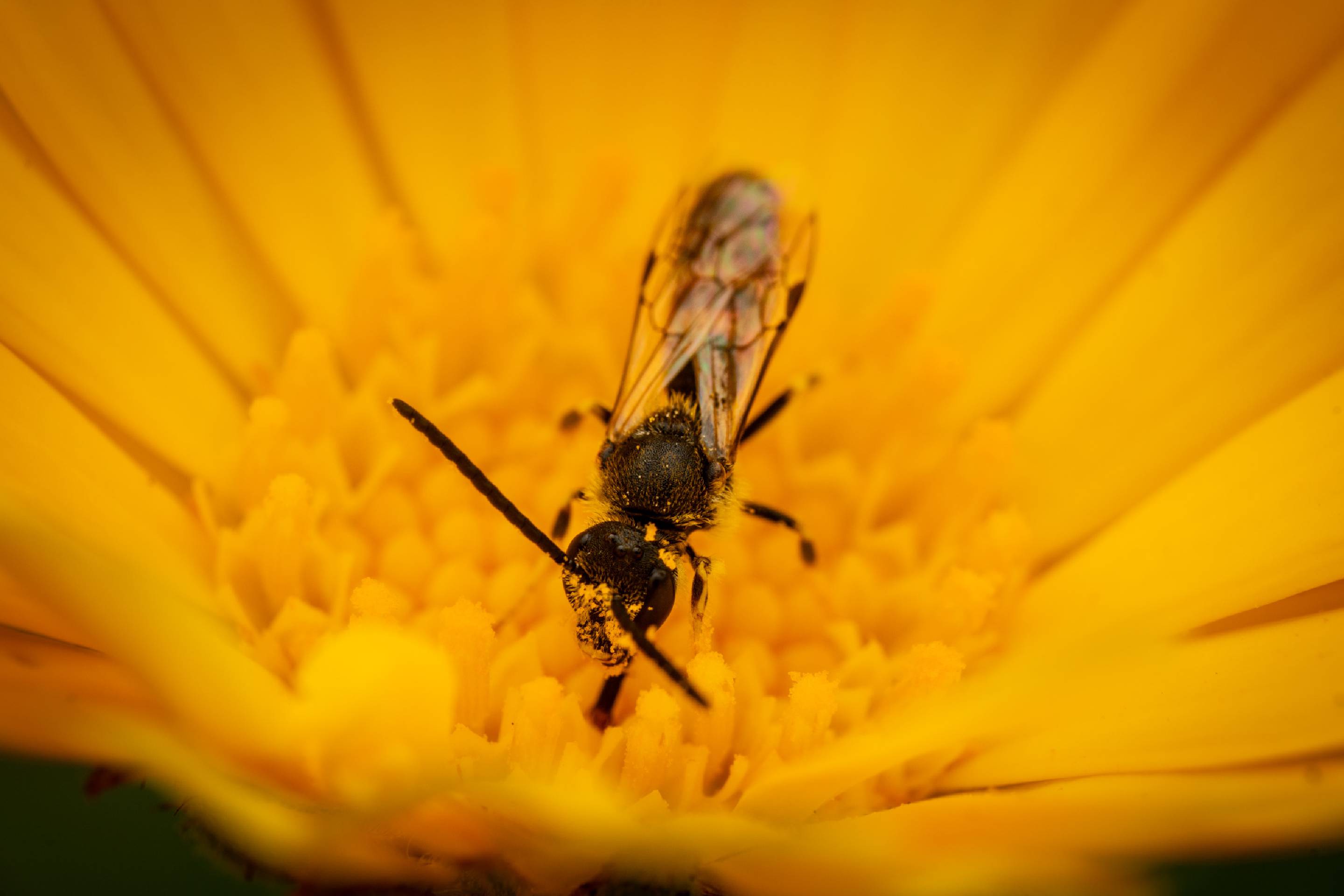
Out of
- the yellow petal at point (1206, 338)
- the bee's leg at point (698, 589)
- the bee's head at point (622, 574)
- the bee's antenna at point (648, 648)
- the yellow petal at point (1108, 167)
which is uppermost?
the yellow petal at point (1108, 167)

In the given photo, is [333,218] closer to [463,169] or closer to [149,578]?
[463,169]

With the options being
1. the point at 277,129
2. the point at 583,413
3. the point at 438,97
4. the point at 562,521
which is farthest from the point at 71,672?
the point at 438,97

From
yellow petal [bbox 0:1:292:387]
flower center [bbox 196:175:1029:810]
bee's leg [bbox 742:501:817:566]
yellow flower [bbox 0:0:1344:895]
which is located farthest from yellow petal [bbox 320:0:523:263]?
bee's leg [bbox 742:501:817:566]

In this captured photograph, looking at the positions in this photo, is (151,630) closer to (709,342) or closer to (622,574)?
(622,574)

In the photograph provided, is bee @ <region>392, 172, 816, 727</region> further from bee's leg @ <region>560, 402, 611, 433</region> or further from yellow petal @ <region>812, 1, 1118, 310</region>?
yellow petal @ <region>812, 1, 1118, 310</region>

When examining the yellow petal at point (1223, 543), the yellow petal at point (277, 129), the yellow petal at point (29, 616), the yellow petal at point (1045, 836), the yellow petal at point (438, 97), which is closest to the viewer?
the yellow petal at point (1045, 836)

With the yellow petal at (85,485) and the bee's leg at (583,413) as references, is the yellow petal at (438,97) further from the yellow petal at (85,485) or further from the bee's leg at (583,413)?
the yellow petal at (85,485)

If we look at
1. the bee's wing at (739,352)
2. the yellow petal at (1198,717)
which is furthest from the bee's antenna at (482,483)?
the yellow petal at (1198,717)
